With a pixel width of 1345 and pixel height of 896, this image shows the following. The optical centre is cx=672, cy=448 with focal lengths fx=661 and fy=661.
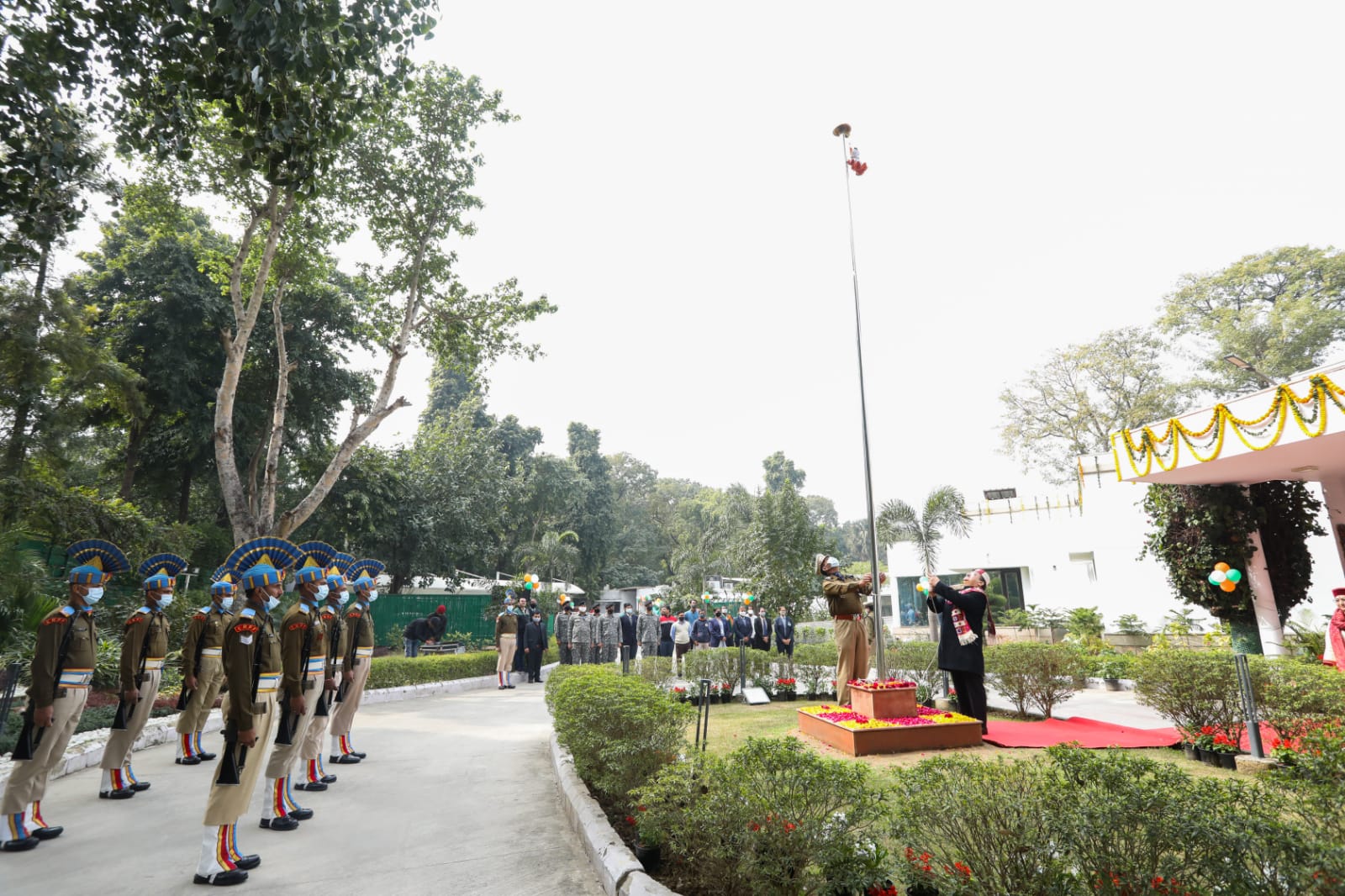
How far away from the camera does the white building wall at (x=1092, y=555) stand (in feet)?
63.1

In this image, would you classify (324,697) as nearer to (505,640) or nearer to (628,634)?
(505,640)

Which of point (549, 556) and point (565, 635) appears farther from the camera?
point (549, 556)

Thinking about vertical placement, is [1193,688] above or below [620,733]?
above

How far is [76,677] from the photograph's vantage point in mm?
5391

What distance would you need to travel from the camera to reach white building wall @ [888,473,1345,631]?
1922cm

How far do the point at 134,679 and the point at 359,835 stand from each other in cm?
298

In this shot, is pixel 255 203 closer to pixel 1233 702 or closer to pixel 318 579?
pixel 318 579

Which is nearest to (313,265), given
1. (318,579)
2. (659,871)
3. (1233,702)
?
(318,579)

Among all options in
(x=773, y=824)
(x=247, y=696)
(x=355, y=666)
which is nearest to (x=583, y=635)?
(x=355, y=666)

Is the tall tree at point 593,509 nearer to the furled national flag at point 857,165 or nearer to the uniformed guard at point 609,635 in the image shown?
the uniformed guard at point 609,635

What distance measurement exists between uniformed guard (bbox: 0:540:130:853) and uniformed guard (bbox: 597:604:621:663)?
12.7m

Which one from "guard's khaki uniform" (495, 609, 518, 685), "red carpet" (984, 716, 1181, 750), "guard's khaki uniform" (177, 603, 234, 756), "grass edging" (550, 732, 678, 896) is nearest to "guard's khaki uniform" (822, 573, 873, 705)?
"red carpet" (984, 716, 1181, 750)

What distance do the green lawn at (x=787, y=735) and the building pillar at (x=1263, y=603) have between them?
229 inches

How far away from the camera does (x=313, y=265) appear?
1535 cm
